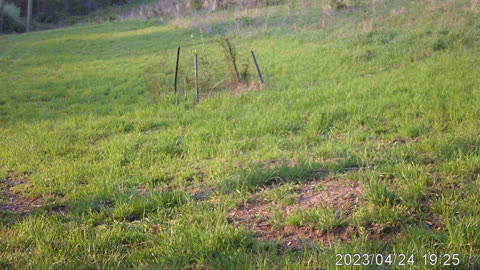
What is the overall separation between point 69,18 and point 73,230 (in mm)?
60097

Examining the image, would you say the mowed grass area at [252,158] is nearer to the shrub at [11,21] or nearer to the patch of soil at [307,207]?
the patch of soil at [307,207]

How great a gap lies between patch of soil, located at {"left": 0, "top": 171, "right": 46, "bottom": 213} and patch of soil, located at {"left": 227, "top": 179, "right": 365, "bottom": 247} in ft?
8.04

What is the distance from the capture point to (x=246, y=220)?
3895mm

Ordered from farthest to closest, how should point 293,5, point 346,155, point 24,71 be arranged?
point 293,5 → point 24,71 → point 346,155

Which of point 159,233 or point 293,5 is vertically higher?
point 293,5

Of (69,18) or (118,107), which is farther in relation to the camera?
(69,18)

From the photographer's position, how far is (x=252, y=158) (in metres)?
5.53

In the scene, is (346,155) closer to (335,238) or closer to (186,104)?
(335,238)

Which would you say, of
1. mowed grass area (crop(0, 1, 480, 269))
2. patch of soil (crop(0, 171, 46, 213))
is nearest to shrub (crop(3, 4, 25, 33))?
mowed grass area (crop(0, 1, 480, 269))

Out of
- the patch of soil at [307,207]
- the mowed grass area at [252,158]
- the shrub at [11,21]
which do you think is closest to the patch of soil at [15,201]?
the mowed grass area at [252,158]

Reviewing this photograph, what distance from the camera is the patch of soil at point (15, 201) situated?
4.69 metres

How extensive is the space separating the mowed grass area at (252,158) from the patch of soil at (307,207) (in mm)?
73

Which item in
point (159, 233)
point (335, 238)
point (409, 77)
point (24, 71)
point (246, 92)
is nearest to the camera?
point (335, 238)

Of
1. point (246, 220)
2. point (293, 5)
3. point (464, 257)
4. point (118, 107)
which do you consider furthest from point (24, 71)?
point (464, 257)
